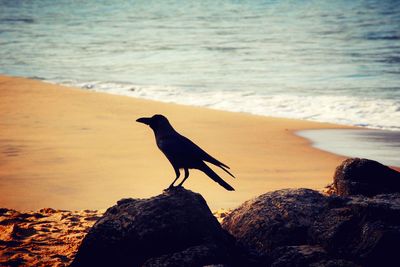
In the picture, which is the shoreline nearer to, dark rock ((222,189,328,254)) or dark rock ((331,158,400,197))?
dark rock ((331,158,400,197))

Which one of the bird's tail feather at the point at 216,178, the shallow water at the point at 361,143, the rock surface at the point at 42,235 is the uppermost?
the bird's tail feather at the point at 216,178

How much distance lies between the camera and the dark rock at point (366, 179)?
6.79m

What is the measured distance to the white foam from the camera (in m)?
15.5

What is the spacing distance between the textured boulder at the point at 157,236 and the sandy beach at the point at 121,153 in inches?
130

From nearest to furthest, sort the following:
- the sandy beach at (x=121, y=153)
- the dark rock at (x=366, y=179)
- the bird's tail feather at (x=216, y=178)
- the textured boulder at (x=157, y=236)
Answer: the textured boulder at (x=157, y=236) → the bird's tail feather at (x=216, y=178) → the dark rock at (x=366, y=179) → the sandy beach at (x=121, y=153)

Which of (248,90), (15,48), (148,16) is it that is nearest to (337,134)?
(248,90)

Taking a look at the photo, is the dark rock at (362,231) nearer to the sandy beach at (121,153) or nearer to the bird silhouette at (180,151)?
the bird silhouette at (180,151)

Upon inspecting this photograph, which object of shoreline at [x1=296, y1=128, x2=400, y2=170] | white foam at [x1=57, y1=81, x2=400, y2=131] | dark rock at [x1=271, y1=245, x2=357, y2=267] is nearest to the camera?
dark rock at [x1=271, y1=245, x2=357, y2=267]

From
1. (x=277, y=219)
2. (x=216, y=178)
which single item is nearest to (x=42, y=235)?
(x=216, y=178)

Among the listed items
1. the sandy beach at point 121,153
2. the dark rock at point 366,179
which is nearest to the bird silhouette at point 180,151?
the dark rock at point 366,179

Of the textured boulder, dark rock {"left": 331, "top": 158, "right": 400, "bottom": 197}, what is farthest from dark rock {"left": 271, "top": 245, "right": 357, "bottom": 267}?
dark rock {"left": 331, "top": 158, "right": 400, "bottom": 197}

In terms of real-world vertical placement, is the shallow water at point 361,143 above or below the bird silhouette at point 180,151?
below

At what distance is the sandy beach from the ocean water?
2.51m

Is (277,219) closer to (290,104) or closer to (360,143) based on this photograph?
(360,143)
